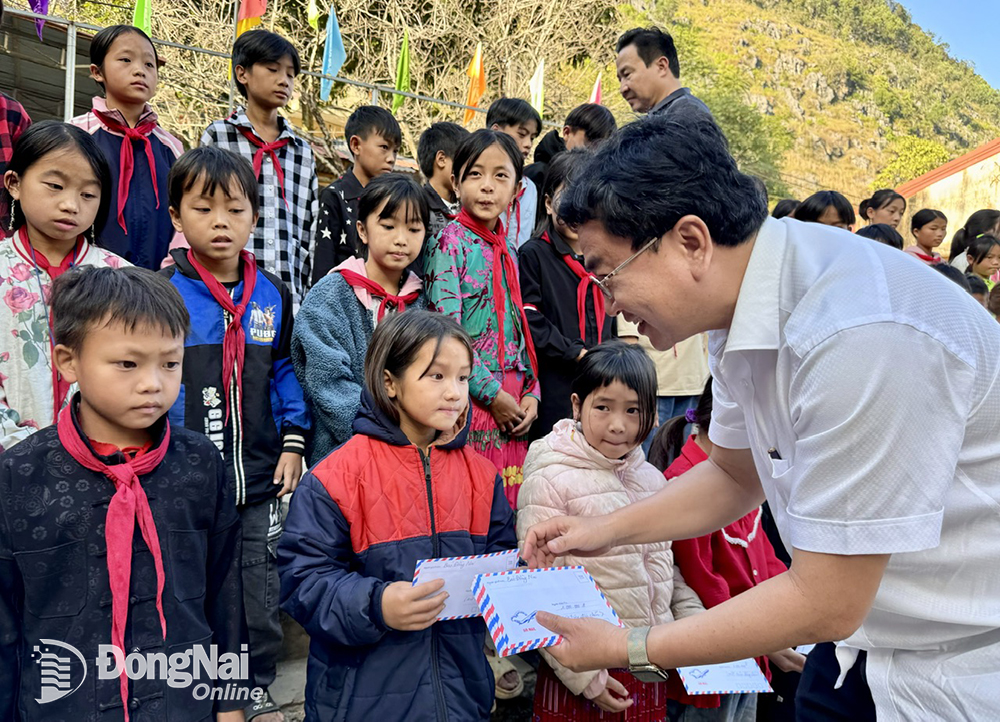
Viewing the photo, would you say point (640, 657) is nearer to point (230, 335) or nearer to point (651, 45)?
point (230, 335)

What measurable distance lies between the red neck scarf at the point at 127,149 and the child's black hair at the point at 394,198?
1112 millimetres

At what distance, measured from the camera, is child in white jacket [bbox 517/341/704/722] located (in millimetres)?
2562

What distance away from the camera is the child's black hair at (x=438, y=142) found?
4629mm

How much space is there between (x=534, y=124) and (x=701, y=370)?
2.05m

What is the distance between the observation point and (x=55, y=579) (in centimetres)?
175

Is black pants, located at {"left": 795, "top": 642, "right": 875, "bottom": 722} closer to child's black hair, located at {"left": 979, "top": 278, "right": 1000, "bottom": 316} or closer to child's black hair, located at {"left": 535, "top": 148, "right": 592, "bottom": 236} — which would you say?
child's black hair, located at {"left": 535, "top": 148, "right": 592, "bottom": 236}

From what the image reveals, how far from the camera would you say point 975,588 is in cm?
131

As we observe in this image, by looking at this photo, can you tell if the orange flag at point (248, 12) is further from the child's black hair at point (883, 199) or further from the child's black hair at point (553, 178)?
the child's black hair at point (883, 199)

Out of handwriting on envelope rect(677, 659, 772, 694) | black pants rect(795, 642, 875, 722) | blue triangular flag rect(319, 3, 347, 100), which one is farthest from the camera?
blue triangular flag rect(319, 3, 347, 100)

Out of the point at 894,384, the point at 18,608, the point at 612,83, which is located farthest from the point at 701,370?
the point at 612,83

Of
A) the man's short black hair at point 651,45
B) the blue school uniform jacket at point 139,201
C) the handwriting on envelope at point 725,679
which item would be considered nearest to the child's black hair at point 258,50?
the blue school uniform jacket at point 139,201

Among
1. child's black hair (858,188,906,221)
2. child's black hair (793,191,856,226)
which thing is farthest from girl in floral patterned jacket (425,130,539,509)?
child's black hair (858,188,906,221)

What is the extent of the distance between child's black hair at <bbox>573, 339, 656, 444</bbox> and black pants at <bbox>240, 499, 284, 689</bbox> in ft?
4.10

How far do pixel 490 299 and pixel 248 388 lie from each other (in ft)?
3.84
